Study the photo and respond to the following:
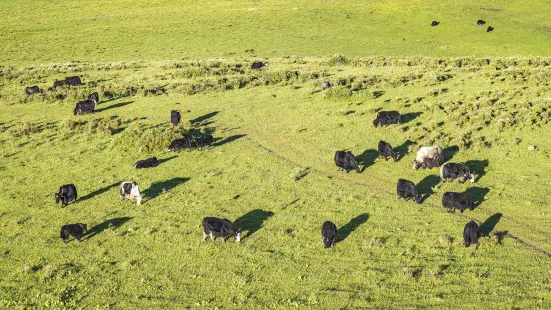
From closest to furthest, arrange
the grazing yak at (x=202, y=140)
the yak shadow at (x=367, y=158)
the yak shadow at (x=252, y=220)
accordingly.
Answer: the yak shadow at (x=252, y=220), the yak shadow at (x=367, y=158), the grazing yak at (x=202, y=140)

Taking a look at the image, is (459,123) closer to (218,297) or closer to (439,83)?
(439,83)

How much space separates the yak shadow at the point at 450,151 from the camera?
2456 cm

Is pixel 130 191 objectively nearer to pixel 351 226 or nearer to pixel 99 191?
pixel 99 191

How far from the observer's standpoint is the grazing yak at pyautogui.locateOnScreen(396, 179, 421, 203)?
1973cm

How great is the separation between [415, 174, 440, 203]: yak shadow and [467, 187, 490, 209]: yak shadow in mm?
1644

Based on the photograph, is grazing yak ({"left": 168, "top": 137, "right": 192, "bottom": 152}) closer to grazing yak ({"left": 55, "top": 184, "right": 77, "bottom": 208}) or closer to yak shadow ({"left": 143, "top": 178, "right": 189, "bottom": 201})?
yak shadow ({"left": 143, "top": 178, "right": 189, "bottom": 201})

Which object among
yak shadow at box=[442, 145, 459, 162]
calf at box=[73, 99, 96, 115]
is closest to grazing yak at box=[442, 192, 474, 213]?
yak shadow at box=[442, 145, 459, 162]

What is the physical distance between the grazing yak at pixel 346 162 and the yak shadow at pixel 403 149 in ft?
10.1

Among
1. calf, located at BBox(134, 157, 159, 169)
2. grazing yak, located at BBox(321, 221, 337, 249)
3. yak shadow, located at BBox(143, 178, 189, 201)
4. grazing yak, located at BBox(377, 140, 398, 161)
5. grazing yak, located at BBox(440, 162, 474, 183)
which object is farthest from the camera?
calf, located at BBox(134, 157, 159, 169)

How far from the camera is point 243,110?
36188 millimetres

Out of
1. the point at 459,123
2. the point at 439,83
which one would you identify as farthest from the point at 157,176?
the point at 439,83

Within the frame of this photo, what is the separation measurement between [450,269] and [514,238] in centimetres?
362

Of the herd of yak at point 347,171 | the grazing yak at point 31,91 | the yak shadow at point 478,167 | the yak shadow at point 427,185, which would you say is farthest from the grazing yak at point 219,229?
the grazing yak at point 31,91

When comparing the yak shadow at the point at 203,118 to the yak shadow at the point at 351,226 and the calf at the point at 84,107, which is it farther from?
the yak shadow at the point at 351,226
